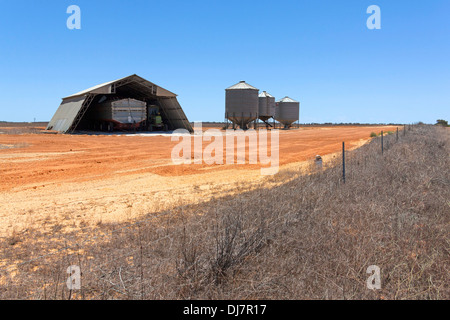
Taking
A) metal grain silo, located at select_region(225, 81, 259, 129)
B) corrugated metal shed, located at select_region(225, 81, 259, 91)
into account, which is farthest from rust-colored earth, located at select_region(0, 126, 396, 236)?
corrugated metal shed, located at select_region(225, 81, 259, 91)

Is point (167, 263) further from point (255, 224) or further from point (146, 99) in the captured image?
point (146, 99)

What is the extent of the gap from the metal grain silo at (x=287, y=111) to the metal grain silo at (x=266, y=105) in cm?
218

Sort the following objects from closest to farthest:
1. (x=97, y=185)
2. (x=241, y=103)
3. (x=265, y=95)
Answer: (x=97, y=185), (x=241, y=103), (x=265, y=95)

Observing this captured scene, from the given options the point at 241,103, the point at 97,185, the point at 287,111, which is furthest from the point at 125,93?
the point at 97,185

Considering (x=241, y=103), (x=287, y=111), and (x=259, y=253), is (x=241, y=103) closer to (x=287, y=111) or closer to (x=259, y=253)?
(x=287, y=111)

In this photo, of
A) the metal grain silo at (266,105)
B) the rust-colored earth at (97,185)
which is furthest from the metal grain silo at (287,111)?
the rust-colored earth at (97,185)

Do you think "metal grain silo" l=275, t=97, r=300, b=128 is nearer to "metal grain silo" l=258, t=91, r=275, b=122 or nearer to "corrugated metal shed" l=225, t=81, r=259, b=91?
"metal grain silo" l=258, t=91, r=275, b=122

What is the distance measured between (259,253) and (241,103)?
140ft

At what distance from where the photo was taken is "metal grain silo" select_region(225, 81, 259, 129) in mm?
46125

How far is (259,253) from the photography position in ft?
15.4

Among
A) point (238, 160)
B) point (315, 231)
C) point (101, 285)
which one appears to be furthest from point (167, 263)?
point (238, 160)

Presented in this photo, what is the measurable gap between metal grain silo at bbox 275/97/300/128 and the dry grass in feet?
174

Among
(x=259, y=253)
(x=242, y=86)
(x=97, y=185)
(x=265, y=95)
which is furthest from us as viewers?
(x=265, y=95)

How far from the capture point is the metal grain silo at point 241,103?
4612cm
